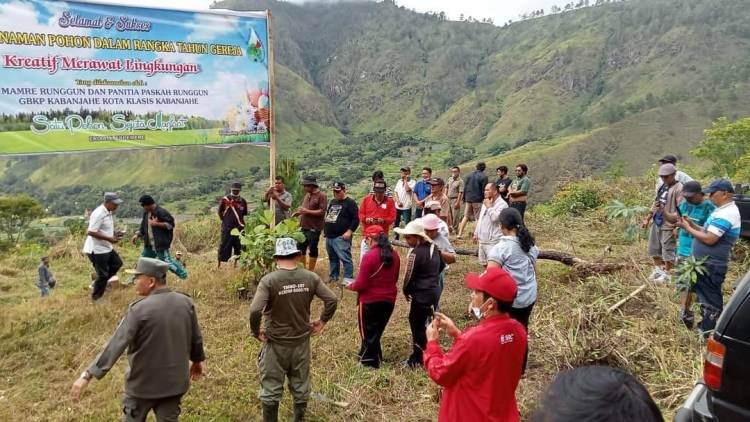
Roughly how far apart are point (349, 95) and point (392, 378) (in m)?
131

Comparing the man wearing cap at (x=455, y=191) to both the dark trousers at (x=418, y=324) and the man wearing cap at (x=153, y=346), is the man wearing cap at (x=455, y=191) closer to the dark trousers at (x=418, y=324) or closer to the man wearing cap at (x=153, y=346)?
the dark trousers at (x=418, y=324)

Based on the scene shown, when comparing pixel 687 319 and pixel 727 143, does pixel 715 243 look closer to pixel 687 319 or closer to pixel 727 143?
pixel 687 319

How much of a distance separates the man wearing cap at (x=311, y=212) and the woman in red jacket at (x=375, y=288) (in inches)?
101

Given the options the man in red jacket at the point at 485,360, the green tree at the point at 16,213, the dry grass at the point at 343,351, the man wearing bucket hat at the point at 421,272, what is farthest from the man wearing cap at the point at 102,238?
the green tree at the point at 16,213

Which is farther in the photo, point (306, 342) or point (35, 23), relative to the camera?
point (35, 23)

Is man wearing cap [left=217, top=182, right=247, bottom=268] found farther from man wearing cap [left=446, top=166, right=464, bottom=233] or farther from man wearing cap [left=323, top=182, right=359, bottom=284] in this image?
man wearing cap [left=446, top=166, right=464, bottom=233]

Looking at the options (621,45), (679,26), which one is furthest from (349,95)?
(679,26)

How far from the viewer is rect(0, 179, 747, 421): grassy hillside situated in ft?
13.3

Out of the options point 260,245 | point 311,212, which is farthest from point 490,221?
point 260,245

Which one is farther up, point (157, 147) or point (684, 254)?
point (157, 147)

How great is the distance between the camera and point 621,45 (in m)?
93.6

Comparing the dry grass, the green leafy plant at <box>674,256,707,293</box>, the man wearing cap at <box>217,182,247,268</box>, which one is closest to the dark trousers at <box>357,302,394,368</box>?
the dry grass

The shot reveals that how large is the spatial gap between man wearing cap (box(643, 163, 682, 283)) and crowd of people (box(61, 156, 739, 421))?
0.02 meters

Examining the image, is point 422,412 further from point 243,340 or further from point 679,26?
point 679,26
